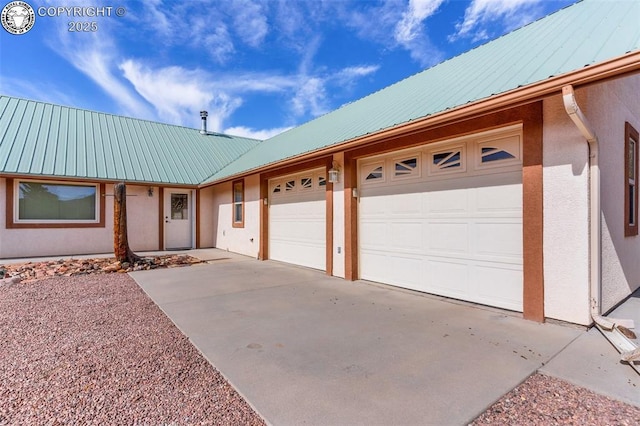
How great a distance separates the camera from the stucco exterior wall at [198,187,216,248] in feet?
44.3

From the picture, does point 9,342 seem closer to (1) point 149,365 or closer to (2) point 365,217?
(1) point 149,365

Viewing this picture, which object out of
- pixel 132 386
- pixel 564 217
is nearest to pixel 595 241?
pixel 564 217

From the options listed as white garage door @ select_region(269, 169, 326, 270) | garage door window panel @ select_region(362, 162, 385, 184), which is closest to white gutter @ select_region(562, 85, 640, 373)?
garage door window panel @ select_region(362, 162, 385, 184)

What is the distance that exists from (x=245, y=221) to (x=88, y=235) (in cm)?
561

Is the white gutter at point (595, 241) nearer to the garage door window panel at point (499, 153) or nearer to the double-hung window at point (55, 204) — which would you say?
the garage door window panel at point (499, 153)

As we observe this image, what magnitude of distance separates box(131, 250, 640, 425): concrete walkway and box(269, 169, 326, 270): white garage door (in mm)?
2392

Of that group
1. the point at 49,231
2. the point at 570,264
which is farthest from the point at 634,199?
the point at 49,231

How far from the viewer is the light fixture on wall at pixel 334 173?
7.02 meters

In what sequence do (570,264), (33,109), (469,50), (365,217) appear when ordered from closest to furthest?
(570,264), (365,217), (469,50), (33,109)

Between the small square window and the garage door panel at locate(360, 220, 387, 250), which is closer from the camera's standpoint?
the garage door panel at locate(360, 220, 387, 250)

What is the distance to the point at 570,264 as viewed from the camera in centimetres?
374

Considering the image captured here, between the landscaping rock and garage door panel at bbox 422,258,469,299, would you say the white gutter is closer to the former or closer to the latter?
garage door panel at bbox 422,258,469,299

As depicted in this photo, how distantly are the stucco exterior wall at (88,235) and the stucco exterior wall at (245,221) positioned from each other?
7.82 feet

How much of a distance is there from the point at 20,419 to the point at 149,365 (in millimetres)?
916
